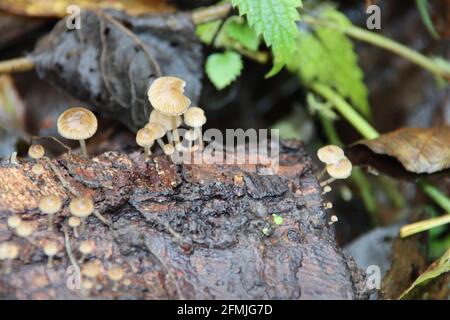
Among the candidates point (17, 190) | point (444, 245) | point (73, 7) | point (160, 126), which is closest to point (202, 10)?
point (73, 7)

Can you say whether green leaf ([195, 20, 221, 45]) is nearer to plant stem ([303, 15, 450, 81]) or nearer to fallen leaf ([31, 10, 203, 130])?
fallen leaf ([31, 10, 203, 130])

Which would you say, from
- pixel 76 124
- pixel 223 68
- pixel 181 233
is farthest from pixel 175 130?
pixel 223 68

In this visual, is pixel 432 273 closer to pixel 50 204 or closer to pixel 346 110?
pixel 346 110

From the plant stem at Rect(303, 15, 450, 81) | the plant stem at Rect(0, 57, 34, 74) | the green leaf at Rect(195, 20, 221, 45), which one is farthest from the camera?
the plant stem at Rect(303, 15, 450, 81)

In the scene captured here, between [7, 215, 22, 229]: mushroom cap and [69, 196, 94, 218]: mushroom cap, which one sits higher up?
[69, 196, 94, 218]: mushroom cap

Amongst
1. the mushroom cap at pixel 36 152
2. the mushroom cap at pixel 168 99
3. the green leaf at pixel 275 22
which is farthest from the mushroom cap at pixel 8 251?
the green leaf at pixel 275 22

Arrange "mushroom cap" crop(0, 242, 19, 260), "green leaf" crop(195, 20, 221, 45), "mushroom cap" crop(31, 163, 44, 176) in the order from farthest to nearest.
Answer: "green leaf" crop(195, 20, 221, 45)
"mushroom cap" crop(31, 163, 44, 176)
"mushroom cap" crop(0, 242, 19, 260)

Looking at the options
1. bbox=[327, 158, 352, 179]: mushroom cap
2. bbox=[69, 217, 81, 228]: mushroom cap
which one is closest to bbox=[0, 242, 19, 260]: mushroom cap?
bbox=[69, 217, 81, 228]: mushroom cap
